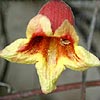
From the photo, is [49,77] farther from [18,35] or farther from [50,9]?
[18,35]

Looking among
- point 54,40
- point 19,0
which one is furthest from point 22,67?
point 54,40

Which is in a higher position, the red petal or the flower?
the red petal

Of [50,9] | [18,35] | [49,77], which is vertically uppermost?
[50,9]

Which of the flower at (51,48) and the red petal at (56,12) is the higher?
the red petal at (56,12)

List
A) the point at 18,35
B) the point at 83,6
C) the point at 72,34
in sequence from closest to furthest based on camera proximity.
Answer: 1. the point at 72,34
2. the point at 18,35
3. the point at 83,6
